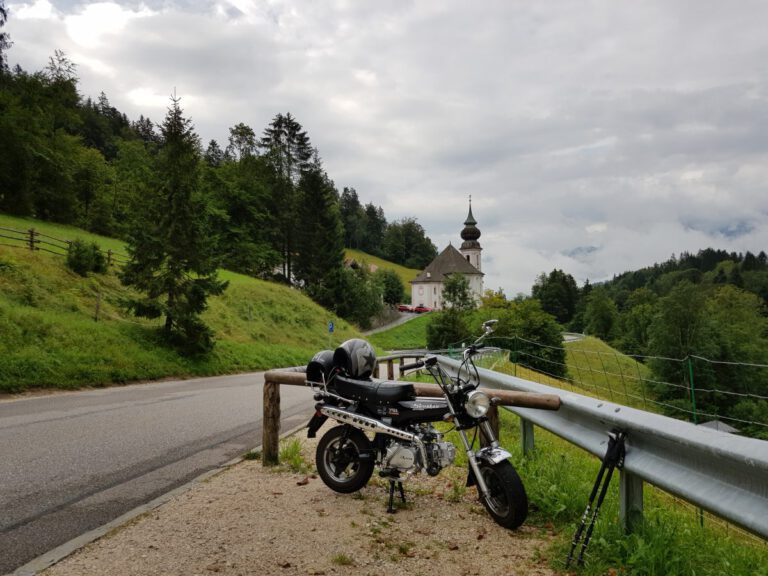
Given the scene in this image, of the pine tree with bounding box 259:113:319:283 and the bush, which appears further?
the pine tree with bounding box 259:113:319:283

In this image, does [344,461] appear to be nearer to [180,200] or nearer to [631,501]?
[631,501]

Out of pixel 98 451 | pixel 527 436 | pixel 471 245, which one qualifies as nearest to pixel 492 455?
pixel 527 436

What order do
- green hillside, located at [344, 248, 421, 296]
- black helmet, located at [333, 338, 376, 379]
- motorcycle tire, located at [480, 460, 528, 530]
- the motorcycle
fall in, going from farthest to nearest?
green hillside, located at [344, 248, 421, 296]
black helmet, located at [333, 338, 376, 379]
the motorcycle
motorcycle tire, located at [480, 460, 528, 530]

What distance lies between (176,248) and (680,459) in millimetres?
19782

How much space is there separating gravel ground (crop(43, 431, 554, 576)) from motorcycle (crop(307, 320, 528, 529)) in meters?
0.23

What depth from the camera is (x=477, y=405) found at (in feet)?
13.2

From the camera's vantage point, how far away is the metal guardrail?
2.40 metres

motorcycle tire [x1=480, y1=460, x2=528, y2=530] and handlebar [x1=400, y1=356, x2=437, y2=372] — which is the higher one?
handlebar [x1=400, y1=356, x2=437, y2=372]

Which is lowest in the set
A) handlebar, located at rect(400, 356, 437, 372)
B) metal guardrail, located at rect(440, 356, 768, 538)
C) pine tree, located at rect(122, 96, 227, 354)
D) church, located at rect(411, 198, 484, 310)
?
metal guardrail, located at rect(440, 356, 768, 538)

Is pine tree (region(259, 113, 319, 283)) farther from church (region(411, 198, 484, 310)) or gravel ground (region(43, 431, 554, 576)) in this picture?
gravel ground (region(43, 431, 554, 576))

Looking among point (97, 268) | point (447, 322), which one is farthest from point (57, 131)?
point (447, 322)

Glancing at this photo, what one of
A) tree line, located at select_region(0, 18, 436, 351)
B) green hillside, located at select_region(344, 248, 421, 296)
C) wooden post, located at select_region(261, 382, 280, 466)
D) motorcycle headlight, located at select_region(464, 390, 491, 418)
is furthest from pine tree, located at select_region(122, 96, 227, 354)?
green hillside, located at select_region(344, 248, 421, 296)

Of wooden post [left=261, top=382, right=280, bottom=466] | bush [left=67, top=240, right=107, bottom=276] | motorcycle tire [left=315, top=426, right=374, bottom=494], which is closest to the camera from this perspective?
motorcycle tire [left=315, top=426, right=374, bottom=494]

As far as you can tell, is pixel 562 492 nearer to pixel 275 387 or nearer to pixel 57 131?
pixel 275 387
